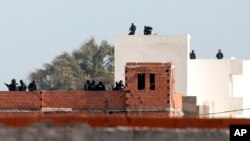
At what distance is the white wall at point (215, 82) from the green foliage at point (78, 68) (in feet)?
126

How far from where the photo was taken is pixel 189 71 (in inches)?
1982

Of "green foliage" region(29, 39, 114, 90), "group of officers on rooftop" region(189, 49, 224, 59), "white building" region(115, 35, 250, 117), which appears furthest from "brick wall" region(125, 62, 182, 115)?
"green foliage" region(29, 39, 114, 90)

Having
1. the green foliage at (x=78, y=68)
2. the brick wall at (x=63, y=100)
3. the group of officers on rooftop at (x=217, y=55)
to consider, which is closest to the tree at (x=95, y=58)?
the green foliage at (x=78, y=68)

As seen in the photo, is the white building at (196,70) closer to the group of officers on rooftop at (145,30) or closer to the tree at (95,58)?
the group of officers on rooftop at (145,30)

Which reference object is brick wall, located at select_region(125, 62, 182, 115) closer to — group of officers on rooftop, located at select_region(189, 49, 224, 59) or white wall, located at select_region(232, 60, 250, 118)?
group of officers on rooftop, located at select_region(189, 49, 224, 59)

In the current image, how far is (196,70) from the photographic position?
51.0 m

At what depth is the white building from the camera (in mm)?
48625

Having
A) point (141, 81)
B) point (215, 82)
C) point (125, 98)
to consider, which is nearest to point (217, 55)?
point (215, 82)

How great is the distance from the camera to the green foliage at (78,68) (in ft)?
300

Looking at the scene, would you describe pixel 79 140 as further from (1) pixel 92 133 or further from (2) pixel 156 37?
(2) pixel 156 37

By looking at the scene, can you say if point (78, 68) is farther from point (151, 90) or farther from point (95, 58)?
point (151, 90)

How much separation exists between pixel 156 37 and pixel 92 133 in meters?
39.4

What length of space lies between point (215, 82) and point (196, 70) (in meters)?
1.38

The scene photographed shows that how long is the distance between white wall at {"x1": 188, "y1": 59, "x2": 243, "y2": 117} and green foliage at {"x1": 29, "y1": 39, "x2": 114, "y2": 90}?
3844 centimetres
